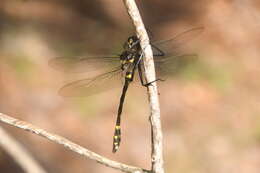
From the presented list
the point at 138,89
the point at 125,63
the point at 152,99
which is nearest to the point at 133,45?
the point at 125,63

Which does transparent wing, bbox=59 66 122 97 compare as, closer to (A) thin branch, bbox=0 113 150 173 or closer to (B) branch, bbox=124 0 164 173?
(B) branch, bbox=124 0 164 173

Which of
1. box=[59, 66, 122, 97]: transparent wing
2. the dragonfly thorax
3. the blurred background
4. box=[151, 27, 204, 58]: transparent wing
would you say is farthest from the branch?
the blurred background

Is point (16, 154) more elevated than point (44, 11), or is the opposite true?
point (44, 11)

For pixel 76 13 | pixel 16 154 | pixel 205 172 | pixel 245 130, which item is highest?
pixel 76 13

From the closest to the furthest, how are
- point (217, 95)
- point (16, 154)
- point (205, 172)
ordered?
1. point (16, 154)
2. point (205, 172)
3. point (217, 95)

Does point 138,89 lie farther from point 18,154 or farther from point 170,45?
point 18,154

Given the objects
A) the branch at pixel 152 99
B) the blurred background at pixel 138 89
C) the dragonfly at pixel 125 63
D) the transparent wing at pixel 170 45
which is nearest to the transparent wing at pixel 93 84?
the dragonfly at pixel 125 63

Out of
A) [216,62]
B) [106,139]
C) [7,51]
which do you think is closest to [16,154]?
[106,139]

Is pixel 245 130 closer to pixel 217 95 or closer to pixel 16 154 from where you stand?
pixel 217 95

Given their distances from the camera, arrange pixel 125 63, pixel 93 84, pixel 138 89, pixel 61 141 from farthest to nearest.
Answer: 1. pixel 138 89
2. pixel 93 84
3. pixel 125 63
4. pixel 61 141
